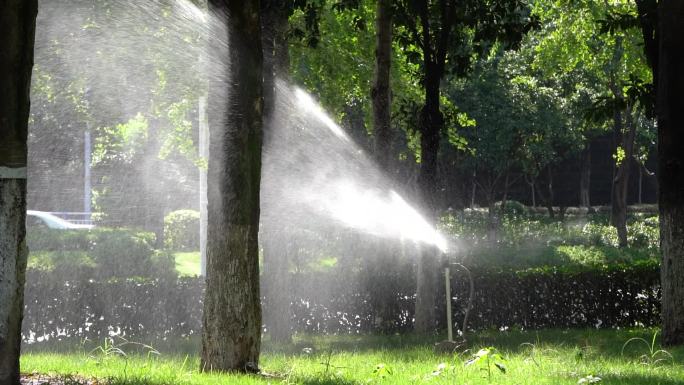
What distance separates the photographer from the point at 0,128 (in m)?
6.54

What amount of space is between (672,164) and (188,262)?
84.2 feet

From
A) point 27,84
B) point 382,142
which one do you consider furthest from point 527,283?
Answer: point 27,84

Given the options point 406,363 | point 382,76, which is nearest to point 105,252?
point 382,76

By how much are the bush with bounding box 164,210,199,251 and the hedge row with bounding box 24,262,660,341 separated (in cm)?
2503

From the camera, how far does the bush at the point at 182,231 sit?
133ft

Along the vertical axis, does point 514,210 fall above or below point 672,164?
above

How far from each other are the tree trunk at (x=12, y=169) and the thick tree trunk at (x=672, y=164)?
833 centimetres

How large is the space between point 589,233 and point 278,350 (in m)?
26.4

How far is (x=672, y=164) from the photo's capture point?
11867mm

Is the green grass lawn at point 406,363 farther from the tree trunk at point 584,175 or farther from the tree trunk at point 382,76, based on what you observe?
the tree trunk at point 584,175

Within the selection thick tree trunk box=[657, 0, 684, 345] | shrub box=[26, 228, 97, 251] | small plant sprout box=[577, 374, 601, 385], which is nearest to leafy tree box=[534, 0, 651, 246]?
thick tree trunk box=[657, 0, 684, 345]

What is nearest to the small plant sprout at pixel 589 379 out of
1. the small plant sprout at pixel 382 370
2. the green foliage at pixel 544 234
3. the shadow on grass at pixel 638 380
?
the shadow on grass at pixel 638 380

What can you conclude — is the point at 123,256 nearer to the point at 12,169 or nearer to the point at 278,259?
the point at 278,259

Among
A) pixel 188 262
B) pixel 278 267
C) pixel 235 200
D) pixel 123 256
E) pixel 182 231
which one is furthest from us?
pixel 182 231
